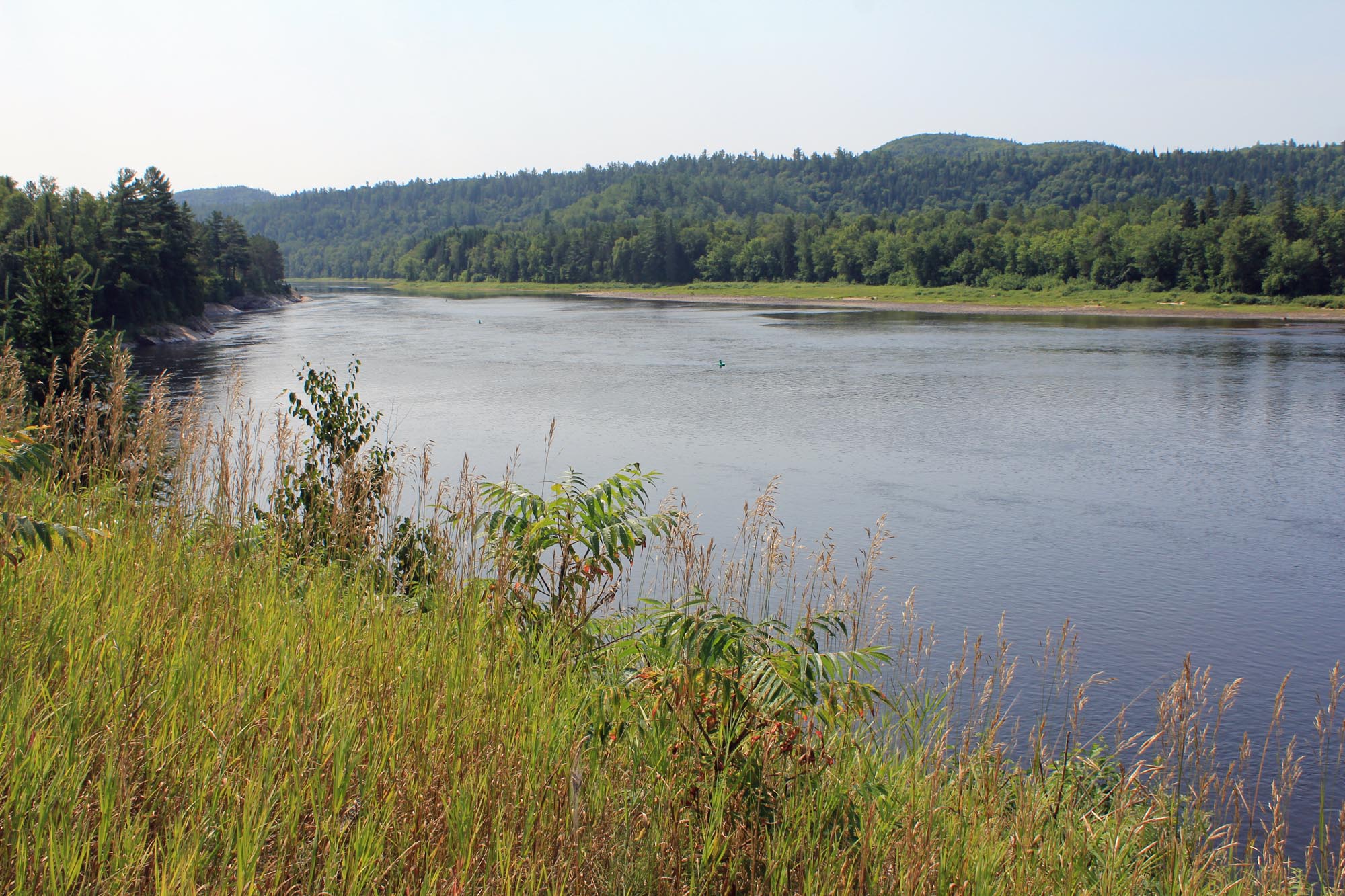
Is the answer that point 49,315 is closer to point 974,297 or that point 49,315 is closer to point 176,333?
point 176,333

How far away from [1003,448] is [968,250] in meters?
92.4

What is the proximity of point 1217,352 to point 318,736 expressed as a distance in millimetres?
Result: 53553

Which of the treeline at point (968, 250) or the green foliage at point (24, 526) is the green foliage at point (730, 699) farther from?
the treeline at point (968, 250)

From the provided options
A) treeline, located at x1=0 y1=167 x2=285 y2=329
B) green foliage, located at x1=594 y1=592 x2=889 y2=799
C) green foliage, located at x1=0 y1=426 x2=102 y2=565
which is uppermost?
treeline, located at x1=0 y1=167 x2=285 y2=329

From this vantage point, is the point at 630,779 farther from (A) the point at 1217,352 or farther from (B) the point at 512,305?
(B) the point at 512,305

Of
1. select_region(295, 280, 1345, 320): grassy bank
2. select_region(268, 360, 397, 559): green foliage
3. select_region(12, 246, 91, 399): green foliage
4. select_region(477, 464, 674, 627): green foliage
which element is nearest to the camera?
select_region(477, 464, 674, 627): green foliage

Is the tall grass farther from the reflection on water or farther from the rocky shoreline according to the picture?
the rocky shoreline

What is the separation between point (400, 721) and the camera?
3312 mm

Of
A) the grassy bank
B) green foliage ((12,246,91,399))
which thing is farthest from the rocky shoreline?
the grassy bank

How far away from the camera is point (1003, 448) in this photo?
86.9 ft

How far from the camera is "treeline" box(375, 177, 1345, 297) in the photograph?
3295 inches

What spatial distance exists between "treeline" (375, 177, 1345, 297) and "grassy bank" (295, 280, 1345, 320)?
11.0 feet

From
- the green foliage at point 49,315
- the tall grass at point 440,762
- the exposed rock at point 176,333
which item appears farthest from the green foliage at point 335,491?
the exposed rock at point 176,333

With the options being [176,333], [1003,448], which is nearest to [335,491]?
[1003,448]
